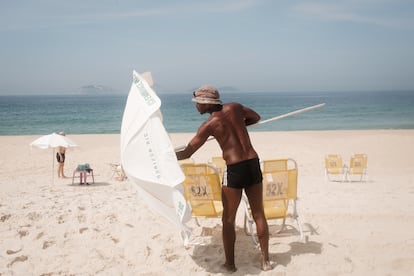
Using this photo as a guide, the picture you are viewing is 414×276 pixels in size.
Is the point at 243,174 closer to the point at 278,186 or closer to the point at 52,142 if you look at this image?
the point at 278,186

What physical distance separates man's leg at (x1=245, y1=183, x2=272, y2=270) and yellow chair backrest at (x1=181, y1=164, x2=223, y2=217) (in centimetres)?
50

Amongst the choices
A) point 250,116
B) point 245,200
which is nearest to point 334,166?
point 245,200

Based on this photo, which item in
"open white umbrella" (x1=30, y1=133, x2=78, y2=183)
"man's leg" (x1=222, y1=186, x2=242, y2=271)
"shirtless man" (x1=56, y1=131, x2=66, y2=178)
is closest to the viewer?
"man's leg" (x1=222, y1=186, x2=242, y2=271)

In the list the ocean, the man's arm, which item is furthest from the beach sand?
the ocean

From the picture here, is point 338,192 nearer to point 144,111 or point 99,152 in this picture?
point 144,111

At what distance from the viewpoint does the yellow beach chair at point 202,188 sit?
4.28 metres

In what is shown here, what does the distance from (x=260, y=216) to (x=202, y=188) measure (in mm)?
752

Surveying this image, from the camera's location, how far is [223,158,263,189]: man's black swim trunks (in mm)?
3730

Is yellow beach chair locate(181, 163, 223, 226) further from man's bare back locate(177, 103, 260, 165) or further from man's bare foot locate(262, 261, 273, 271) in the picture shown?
man's bare foot locate(262, 261, 273, 271)

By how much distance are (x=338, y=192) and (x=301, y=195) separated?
887 millimetres

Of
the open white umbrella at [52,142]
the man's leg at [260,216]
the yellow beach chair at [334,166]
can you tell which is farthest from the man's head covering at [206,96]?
the yellow beach chair at [334,166]

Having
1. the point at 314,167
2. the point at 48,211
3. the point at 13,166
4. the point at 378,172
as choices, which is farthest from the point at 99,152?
the point at 48,211

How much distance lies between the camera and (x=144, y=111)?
392cm

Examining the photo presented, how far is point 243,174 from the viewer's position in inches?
147
